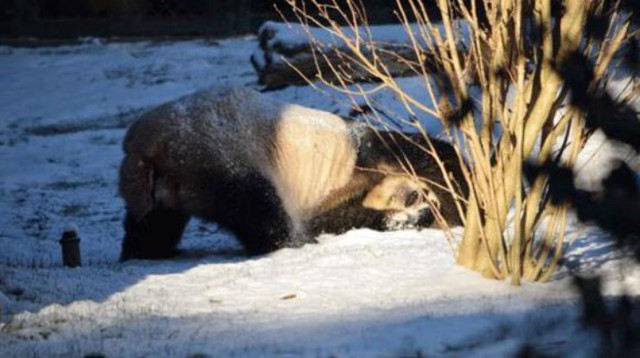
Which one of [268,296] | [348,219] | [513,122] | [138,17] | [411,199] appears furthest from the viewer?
[138,17]

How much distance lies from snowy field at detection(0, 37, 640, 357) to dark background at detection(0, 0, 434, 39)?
10680 millimetres


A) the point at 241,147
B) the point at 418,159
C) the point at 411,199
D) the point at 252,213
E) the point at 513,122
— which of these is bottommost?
the point at 411,199

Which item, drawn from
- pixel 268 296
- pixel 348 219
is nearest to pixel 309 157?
pixel 348 219

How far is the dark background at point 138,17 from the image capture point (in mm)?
22547

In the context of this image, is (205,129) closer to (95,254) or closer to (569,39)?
(95,254)

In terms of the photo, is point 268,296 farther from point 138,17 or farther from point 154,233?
point 138,17

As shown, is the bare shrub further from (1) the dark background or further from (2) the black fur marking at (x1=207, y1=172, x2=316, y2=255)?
(1) the dark background

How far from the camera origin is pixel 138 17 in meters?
23.0

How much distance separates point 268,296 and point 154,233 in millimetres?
2815

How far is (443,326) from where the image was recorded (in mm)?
5078

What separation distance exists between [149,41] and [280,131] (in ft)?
45.7

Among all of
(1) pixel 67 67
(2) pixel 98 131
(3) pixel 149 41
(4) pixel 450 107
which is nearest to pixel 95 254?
(4) pixel 450 107

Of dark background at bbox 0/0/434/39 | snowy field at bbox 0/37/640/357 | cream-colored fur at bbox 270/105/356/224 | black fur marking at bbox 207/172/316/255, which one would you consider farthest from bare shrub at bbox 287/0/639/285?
dark background at bbox 0/0/434/39

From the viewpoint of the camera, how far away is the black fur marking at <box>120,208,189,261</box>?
884 centimetres
